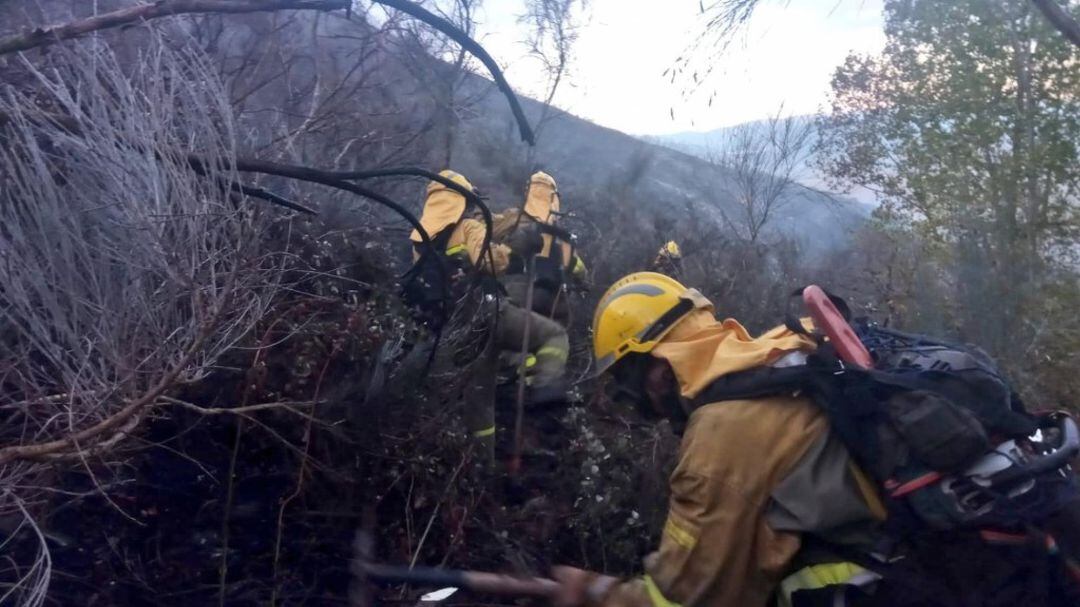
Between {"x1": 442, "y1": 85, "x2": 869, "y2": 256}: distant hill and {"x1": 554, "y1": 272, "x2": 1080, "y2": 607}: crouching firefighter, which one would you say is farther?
{"x1": 442, "y1": 85, "x2": 869, "y2": 256}: distant hill

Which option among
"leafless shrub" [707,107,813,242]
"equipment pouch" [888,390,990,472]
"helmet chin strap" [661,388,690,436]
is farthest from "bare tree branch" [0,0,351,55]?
"leafless shrub" [707,107,813,242]

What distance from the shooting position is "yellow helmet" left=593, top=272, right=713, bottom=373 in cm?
318

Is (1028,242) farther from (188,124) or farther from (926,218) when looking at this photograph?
(188,124)

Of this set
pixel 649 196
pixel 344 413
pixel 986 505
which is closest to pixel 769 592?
pixel 986 505

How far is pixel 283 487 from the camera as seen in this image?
215 inches

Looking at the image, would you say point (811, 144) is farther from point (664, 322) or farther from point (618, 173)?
point (664, 322)

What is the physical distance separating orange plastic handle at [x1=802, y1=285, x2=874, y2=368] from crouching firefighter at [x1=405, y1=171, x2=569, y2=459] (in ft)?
10.2

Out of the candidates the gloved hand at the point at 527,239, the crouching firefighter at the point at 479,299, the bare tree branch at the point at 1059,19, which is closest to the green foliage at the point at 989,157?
the crouching firefighter at the point at 479,299

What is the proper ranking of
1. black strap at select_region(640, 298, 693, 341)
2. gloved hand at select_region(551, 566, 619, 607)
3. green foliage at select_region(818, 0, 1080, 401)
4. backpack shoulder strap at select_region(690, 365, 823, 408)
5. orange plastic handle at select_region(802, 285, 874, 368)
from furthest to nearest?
green foliage at select_region(818, 0, 1080, 401)
black strap at select_region(640, 298, 693, 341)
orange plastic handle at select_region(802, 285, 874, 368)
backpack shoulder strap at select_region(690, 365, 823, 408)
gloved hand at select_region(551, 566, 619, 607)

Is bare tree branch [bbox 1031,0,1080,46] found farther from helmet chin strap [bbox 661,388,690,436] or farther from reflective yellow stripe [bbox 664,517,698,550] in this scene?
reflective yellow stripe [bbox 664,517,698,550]

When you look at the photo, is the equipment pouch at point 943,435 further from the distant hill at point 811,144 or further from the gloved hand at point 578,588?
the distant hill at point 811,144

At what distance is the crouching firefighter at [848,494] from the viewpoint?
2521 millimetres

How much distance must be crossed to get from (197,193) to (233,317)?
544 mm

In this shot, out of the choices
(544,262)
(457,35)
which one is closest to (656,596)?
(457,35)
